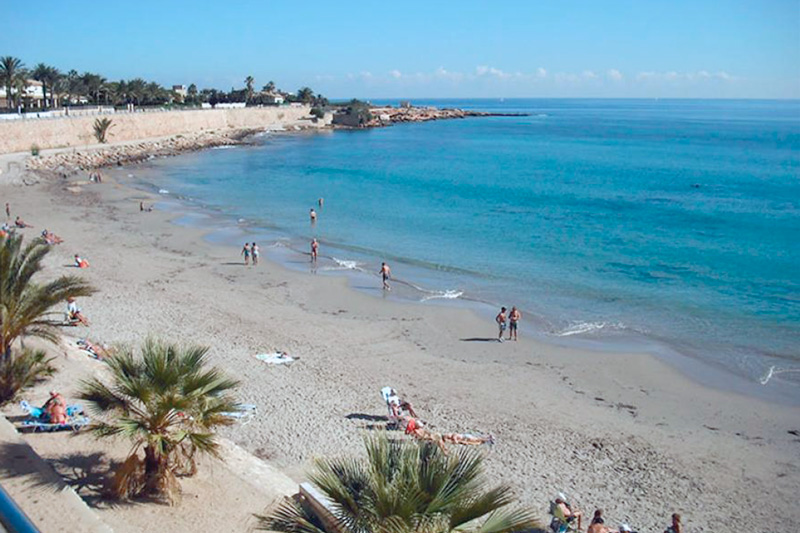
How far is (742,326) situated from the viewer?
21.2m

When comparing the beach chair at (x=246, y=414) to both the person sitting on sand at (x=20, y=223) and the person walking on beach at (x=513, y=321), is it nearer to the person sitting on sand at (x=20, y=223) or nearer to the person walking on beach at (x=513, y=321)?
the person walking on beach at (x=513, y=321)

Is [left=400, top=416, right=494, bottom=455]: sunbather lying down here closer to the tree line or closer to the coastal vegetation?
the coastal vegetation

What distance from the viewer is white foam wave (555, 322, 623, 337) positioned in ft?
67.1

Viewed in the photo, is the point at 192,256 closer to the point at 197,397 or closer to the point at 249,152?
the point at 197,397

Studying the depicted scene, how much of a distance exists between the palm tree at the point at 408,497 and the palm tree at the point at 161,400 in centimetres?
341

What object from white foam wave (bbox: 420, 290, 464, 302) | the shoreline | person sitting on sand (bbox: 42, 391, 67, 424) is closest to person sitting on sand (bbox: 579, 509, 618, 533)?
the shoreline

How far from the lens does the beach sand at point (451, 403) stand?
11469 mm

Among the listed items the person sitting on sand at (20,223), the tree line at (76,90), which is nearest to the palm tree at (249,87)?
the tree line at (76,90)

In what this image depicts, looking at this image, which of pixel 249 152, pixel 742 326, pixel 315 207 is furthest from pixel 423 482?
pixel 249 152

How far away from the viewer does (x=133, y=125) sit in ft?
234

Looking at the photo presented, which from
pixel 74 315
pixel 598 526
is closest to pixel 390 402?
pixel 598 526

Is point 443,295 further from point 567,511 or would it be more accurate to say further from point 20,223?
point 20,223

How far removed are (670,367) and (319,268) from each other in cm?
1425

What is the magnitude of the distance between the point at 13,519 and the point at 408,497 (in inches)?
128
